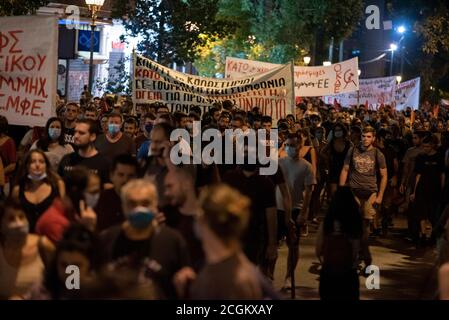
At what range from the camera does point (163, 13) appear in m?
19.5

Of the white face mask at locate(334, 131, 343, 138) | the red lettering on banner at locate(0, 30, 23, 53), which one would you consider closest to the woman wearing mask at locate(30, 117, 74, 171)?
the red lettering on banner at locate(0, 30, 23, 53)

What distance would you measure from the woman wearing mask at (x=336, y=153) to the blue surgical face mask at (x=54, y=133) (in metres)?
4.67

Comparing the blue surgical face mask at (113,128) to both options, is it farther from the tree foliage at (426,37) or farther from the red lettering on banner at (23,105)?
the tree foliage at (426,37)

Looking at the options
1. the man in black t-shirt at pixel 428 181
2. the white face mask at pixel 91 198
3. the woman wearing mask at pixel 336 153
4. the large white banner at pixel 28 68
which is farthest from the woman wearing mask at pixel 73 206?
the man in black t-shirt at pixel 428 181

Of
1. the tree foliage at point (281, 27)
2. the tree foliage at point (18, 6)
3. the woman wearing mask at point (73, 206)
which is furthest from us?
the tree foliage at point (281, 27)

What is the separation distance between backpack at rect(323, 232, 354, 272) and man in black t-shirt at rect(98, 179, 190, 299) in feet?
6.73

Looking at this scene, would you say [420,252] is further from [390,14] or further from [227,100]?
[390,14]

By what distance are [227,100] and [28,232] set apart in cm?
1041

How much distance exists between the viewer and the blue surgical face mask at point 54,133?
9.21m

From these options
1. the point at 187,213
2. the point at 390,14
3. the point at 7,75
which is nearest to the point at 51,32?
the point at 7,75

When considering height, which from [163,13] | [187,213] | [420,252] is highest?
[163,13]

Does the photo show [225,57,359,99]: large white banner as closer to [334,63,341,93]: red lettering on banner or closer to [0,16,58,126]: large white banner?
[334,63,341,93]: red lettering on banner

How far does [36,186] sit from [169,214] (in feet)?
4.09

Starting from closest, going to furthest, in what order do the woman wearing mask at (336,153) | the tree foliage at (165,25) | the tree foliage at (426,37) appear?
the woman wearing mask at (336,153) → the tree foliage at (165,25) → the tree foliage at (426,37)
